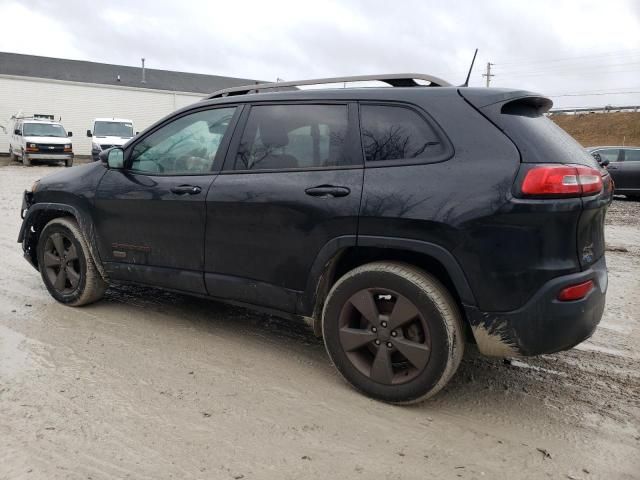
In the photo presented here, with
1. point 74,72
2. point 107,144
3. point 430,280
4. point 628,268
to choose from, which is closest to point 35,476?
point 430,280

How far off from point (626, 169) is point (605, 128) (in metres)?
41.0

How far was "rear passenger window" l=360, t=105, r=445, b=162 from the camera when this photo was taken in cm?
294

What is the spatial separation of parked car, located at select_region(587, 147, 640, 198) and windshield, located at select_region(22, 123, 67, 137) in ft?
72.2

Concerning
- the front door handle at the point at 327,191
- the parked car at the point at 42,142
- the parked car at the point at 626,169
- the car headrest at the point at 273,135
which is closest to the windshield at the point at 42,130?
the parked car at the point at 42,142

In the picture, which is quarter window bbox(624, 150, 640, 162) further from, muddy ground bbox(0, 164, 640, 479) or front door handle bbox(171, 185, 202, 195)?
front door handle bbox(171, 185, 202, 195)

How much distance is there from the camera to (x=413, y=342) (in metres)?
2.92

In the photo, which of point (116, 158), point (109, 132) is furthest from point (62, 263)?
point (109, 132)

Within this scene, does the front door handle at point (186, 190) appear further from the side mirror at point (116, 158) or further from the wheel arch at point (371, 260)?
the wheel arch at point (371, 260)

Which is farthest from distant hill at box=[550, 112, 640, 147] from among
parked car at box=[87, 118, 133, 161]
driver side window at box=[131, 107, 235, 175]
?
driver side window at box=[131, 107, 235, 175]

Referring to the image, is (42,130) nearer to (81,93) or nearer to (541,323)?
(81,93)

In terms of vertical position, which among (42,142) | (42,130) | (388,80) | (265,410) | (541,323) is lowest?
(265,410)

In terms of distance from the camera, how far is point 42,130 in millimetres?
24453

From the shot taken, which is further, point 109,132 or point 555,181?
point 109,132

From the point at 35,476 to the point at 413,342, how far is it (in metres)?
1.89
